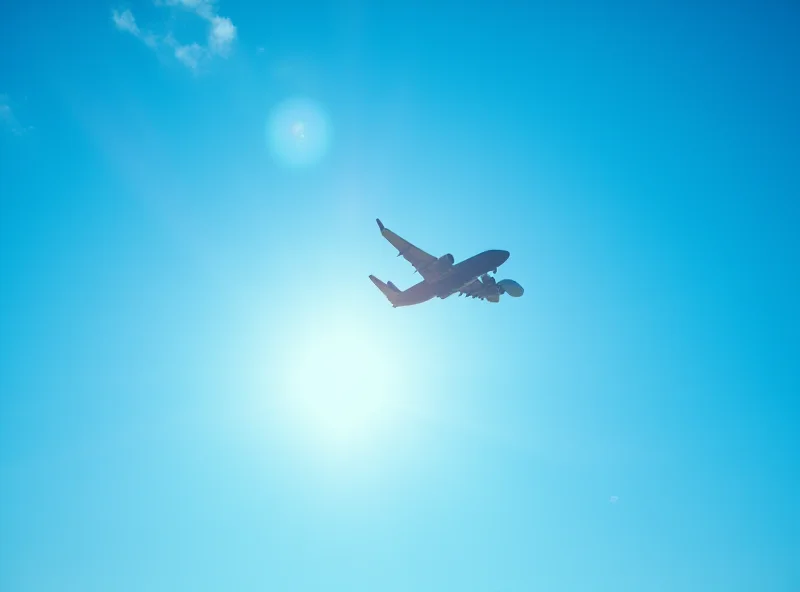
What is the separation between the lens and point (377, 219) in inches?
2516

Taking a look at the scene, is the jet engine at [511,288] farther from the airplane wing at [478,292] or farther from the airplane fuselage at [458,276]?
the airplane fuselage at [458,276]

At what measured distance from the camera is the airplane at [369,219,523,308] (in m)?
63.3

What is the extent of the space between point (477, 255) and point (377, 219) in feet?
45.8

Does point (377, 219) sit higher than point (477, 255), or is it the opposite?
point (377, 219)

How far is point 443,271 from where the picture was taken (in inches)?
2542

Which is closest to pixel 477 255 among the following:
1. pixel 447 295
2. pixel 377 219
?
pixel 447 295

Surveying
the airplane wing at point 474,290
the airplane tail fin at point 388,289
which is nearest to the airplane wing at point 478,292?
the airplane wing at point 474,290

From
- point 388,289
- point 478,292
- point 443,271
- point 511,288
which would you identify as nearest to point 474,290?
point 478,292

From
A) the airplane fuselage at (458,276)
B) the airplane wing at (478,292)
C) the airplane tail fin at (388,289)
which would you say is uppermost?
the airplane tail fin at (388,289)

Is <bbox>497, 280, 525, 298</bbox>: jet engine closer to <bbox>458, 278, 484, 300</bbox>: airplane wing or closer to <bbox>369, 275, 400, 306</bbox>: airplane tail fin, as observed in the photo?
<bbox>458, 278, 484, 300</bbox>: airplane wing

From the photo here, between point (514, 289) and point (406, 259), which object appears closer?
point (406, 259)

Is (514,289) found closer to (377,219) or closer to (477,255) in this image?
(477,255)

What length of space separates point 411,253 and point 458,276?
6955mm

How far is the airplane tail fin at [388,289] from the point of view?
71812mm
